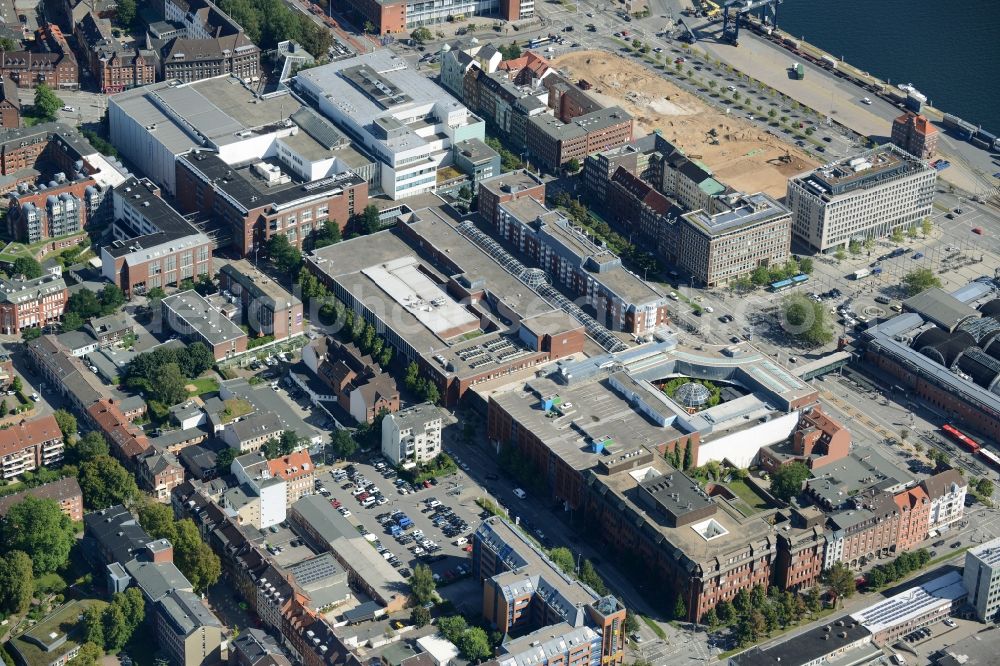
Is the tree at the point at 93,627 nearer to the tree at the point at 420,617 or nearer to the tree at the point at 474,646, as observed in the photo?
the tree at the point at 420,617

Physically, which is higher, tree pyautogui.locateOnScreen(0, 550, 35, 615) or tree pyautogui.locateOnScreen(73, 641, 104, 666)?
tree pyautogui.locateOnScreen(0, 550, 35, 615)

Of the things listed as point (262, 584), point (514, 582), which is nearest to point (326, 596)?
point (262, 584)

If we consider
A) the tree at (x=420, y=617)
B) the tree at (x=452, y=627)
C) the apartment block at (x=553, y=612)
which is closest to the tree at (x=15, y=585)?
the tree at (x=420, y=617)

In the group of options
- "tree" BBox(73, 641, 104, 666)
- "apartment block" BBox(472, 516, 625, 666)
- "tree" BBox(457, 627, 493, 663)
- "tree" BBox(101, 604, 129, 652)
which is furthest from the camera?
"tree" BBox(101, 604, 129, 652)

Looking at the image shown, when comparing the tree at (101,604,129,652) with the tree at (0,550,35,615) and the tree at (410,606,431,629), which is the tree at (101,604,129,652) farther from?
the tree at (410,606,431,629)

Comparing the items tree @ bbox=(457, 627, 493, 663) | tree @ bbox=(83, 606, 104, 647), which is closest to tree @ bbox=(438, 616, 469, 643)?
tree @ bbox=(457, 627, 493, 663)

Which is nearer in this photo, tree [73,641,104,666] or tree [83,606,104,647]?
tree [73,641,104,666]

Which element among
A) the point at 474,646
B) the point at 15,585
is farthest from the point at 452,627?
the point at 15,585

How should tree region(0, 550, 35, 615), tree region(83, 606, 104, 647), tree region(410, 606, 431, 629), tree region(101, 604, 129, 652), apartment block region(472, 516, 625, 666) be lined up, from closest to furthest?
1. apartment block region(472, 516, 625, 666)
2. tree region(83, 606, 104, 647)
3. tree region(101, 604, 129, 652)
4. tree region(0, 550, 35, 615)
5. tree region(410, 606, 431, 629)
